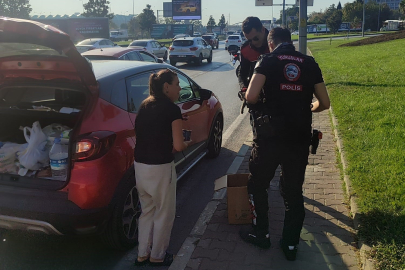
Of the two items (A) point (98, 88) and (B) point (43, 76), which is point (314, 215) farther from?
(B) point (43, 76)

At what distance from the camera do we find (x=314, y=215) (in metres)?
4.43

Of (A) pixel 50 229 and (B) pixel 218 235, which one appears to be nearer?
(A) pixel 50 229

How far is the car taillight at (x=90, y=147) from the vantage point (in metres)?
3.37

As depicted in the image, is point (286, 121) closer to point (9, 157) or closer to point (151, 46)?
point (9, 157)

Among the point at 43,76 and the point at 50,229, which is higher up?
the point at 43,76

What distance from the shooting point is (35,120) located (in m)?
4.26

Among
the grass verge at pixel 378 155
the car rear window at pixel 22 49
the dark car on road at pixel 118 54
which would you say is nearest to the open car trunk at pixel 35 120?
the car rear window at pixel 22 49

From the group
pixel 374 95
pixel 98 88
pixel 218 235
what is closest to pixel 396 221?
pixel 218 235

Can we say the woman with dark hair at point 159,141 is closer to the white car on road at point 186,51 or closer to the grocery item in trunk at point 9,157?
the grocery item in trunk at point 9,157

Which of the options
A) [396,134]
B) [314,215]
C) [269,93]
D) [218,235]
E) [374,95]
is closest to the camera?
[269,93]

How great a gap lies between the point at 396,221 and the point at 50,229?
300cm

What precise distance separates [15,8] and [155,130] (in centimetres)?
6851

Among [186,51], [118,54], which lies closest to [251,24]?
[118,54]

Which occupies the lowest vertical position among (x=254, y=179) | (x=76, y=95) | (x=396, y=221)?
(x=396, y=221)
